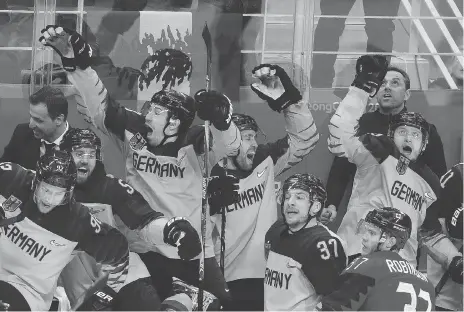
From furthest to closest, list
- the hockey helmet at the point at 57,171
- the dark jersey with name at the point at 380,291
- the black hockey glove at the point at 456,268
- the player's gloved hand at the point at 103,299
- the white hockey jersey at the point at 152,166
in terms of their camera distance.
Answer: the black hockey glove at the point at 456,268 < the white hockey jersey at the point at 152,166 < the player's gloved hand at the point at 103,299 < the hockey helmet at the point at 57,171 < the dark jersey with name at the point at 380,291

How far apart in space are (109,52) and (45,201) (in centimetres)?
67

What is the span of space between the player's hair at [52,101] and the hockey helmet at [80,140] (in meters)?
0.08

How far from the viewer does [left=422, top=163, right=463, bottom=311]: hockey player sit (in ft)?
16.3

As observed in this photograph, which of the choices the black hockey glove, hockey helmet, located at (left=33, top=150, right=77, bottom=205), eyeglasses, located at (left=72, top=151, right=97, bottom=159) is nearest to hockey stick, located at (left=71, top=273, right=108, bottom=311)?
hockey helmet, located at (left=33, top=150, right=77, bottom=205)

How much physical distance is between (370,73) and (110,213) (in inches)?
42.2

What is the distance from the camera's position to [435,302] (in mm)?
4930

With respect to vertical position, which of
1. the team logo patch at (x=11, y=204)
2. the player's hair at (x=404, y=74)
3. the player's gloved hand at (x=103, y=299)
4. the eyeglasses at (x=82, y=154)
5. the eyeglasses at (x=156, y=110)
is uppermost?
the player's hair at (x=404, y=74)

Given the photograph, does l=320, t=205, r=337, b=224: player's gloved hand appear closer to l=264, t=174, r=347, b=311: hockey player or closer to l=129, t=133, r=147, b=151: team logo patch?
l=264, t=174, r=347, b=311: hockey player

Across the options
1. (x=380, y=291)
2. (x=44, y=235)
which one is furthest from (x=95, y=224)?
(x=380, y=291)

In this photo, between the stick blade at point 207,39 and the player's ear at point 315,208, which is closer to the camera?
the player's ear at point 315,208

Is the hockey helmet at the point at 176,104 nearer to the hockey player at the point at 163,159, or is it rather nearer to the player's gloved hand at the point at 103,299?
the hockey player at the point at 163,159

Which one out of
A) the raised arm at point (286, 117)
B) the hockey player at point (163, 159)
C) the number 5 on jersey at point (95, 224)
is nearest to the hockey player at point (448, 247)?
the raised arm at point (286, 117)

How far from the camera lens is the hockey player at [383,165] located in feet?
16.0

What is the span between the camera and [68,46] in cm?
474
